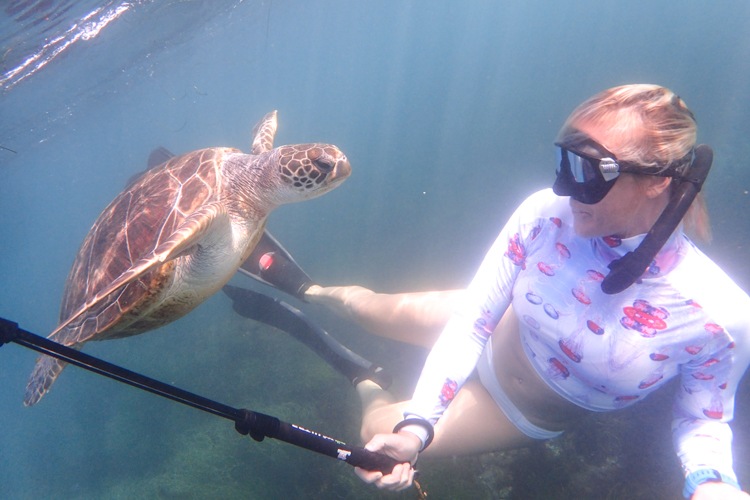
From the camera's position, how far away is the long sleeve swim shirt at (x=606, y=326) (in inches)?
59.7

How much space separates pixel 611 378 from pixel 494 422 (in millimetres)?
848

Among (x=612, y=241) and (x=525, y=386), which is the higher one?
(x=612, y=241)

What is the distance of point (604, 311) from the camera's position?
165cm

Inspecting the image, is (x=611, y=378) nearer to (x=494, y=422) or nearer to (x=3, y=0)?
(x=494, y=422)

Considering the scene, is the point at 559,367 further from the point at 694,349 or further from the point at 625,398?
the point at 694,349

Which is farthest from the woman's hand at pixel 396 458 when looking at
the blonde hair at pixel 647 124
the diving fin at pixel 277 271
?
the diving fin at pixel 277 271

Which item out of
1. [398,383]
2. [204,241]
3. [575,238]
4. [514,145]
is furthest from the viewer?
[514,145]

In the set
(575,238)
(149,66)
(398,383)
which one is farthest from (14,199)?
(575,238)

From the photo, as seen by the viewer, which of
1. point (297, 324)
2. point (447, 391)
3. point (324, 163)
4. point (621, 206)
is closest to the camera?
point (621, 206)

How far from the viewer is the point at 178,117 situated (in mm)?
46750

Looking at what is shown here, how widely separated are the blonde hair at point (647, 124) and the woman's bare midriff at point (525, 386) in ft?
3.98

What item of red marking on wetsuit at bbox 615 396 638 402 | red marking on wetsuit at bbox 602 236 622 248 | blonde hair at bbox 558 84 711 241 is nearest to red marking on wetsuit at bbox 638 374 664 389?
red marking on wetsuit at bbox 615 396 638 402

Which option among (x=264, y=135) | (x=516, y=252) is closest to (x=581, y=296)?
(x=516, y=252)

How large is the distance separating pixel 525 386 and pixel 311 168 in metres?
2.01
